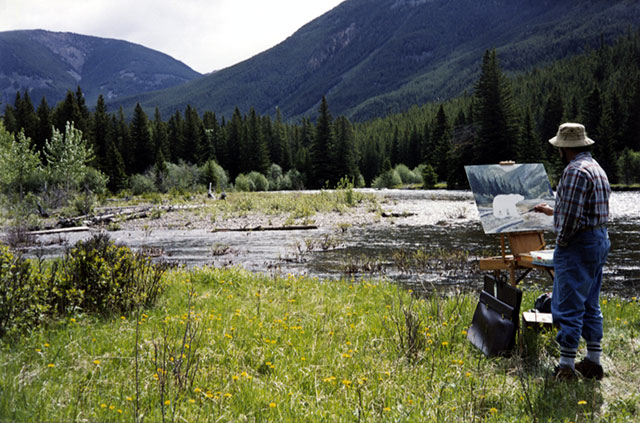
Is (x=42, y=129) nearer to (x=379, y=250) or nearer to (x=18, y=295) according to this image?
(x=379, y=250)

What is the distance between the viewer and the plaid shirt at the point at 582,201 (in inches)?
157

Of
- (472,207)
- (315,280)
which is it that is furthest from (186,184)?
(315,280)

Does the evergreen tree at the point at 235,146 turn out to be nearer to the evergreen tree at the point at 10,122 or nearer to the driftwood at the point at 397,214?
the evergreen tree at the point at 10,122

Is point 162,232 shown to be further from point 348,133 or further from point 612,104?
point 612,104

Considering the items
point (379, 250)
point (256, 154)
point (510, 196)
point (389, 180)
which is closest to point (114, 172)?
point (256, 154)

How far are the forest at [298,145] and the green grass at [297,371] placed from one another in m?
29.5

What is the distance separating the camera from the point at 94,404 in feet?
10.6

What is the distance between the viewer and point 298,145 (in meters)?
98.0

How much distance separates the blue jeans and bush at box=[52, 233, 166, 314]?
499 centimetres

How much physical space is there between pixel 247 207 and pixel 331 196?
Result: 6805mm

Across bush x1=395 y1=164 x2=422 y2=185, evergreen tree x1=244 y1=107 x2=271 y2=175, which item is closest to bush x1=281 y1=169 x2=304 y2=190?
evergreen tree x1=244 y1=107 x2=271 y2=175

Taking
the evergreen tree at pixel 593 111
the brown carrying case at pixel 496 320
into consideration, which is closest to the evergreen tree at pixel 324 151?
the evergreen tree at pixel 593 111

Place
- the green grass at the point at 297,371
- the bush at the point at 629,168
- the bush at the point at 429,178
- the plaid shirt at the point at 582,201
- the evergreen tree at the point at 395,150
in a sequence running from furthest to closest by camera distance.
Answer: the evergreen tree at the point at 395,150 < the bush at the point at 429,178 < the bush at the point at 629,168 < the plaid shirt at the point at 582,201 < the green grass at the point at 297,371

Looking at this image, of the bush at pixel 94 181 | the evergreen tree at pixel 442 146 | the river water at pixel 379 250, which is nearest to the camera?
the river water at pixel 379 250
